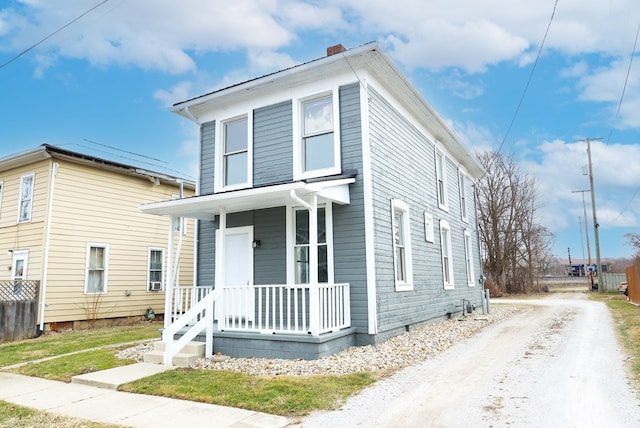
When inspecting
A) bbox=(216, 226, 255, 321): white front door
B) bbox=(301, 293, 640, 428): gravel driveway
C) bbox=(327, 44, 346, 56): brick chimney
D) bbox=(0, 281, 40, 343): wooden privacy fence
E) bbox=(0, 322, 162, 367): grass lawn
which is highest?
bbox=(327, 44, 346, 56): brick chimney

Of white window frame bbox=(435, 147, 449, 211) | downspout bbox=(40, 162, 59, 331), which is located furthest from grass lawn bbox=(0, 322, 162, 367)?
white window frame bbox=(435, 147, 449, 211)

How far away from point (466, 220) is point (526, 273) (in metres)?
17.2

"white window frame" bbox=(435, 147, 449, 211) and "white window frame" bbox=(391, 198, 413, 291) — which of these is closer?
"white window frame" bbox=(391, 198, 413, 291)

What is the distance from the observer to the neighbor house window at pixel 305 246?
27.7 ft

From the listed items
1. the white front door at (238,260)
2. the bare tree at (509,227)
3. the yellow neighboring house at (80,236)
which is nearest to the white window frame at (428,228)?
the white front door at (238,260)

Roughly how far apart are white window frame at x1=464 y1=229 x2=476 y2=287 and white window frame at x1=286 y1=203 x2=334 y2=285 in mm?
8403

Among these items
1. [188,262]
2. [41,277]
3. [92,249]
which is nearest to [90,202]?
[92,249]

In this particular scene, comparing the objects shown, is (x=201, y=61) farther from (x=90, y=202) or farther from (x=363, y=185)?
(x=363, y=185)

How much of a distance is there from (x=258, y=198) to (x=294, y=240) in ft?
5.45

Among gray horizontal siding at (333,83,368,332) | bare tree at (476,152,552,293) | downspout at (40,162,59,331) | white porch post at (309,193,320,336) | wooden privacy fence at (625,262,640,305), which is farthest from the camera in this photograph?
A: bare tree at (476,152,552,293)

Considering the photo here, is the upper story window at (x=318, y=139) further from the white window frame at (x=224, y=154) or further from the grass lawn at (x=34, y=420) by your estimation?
the grass lawn at (x=34, y=420)

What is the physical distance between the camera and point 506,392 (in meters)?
4.88

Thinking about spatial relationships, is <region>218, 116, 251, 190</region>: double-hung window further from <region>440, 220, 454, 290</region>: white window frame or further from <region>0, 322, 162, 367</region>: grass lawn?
<region>440, 220, 454, 290</region>: white window frame

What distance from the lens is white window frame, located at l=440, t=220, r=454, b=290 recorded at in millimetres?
12578
